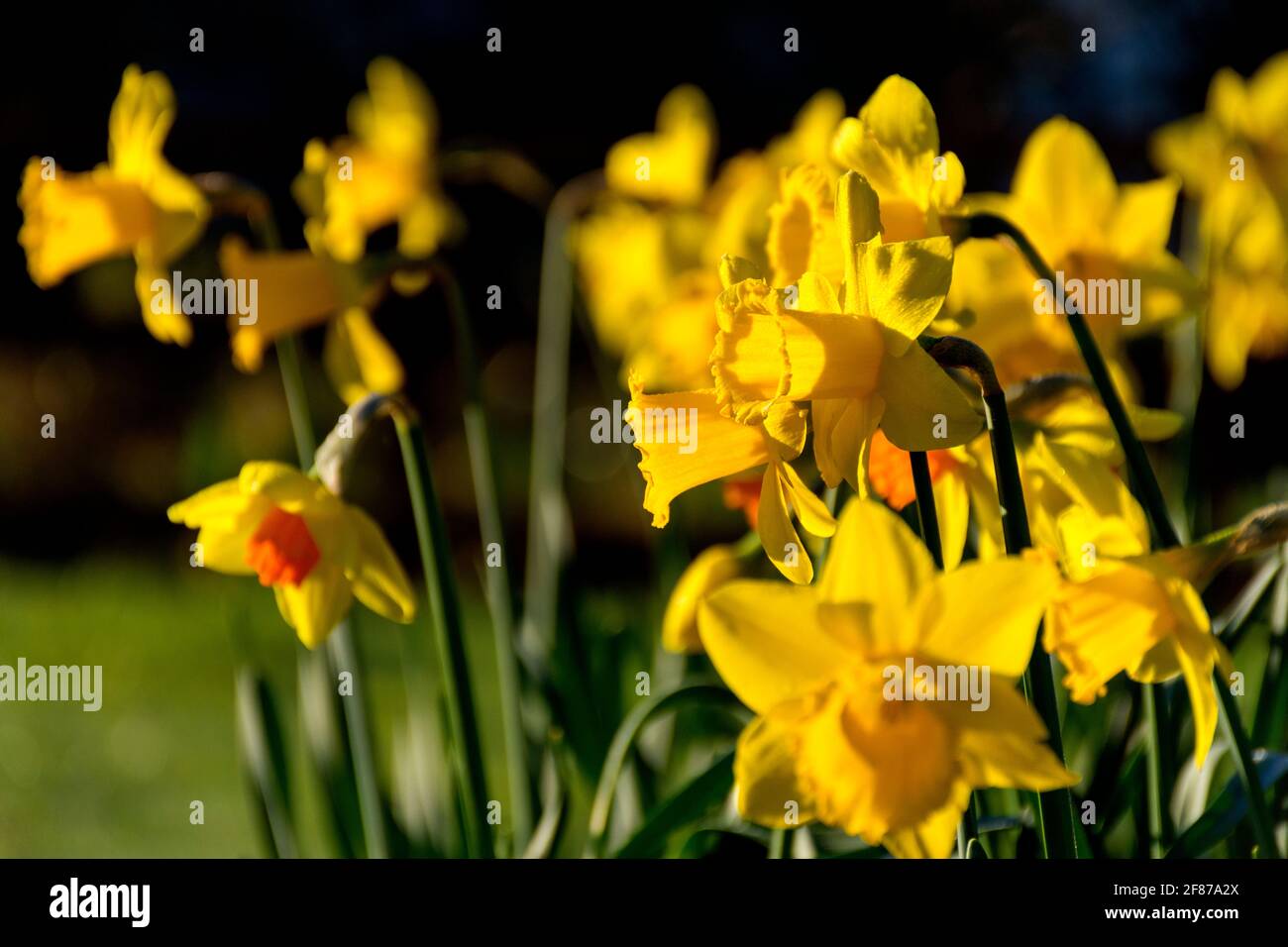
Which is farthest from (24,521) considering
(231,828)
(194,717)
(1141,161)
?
(1141,161)

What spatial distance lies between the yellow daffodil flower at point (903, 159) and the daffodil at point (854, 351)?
0.15 m

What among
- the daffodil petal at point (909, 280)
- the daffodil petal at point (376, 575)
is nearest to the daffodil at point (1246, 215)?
the daffodil petal at point (909, 280)

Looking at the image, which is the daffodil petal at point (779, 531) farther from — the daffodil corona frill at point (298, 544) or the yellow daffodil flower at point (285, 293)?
the yellow daffodil flower at point (285, 293)

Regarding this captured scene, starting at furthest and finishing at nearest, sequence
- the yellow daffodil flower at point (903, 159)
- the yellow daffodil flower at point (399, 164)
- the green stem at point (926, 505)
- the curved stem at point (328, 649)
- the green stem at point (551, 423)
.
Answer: the yellow daffodil flower at point (399, 164) → the green stem at point (551, 423) → the curved stem at point (328, 649) → the yellow daffodil flower at point (903, 159) → the green stem at point (926, 505)

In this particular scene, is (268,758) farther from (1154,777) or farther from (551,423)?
(1154,777)

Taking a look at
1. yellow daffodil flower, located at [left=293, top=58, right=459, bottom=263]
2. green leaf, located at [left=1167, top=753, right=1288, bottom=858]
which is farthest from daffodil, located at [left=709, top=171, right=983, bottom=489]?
yellow daffodil flower, located at [left=293, top=58, right=459, bottom=263]

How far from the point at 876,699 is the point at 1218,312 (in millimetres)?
1384

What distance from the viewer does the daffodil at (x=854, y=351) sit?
0.84 metres

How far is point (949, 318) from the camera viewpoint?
1002 millimetres

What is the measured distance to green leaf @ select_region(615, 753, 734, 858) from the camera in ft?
3.92

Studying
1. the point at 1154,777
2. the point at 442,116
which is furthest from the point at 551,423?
the point at 442,116

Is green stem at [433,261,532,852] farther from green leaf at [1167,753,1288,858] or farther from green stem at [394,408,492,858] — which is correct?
green leaf at [1167,753,1288,858]

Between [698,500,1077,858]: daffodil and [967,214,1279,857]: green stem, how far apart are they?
0.62ft
